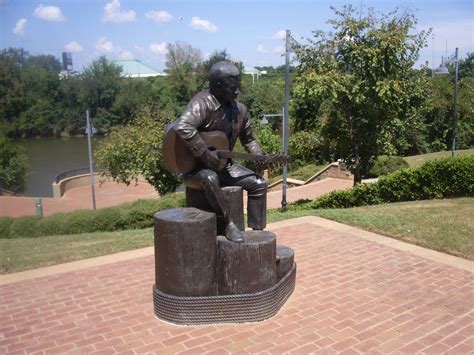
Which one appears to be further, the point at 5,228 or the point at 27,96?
the point at 27,96

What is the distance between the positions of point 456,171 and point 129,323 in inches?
343

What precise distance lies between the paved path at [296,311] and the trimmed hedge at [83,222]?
328cm

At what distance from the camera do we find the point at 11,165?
2302cm

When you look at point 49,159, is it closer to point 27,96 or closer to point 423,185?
point 27,96

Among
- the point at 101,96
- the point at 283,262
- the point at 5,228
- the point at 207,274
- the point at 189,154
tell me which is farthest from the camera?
the point at 101,96

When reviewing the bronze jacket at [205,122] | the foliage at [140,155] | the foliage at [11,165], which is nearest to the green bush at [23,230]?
the bronze jacket at [205,122]

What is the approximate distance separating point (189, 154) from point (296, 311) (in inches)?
82.1

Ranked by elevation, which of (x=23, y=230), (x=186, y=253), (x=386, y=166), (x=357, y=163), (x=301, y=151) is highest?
(x=186, y=253)

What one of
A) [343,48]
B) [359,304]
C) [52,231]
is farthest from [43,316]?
[343,48]

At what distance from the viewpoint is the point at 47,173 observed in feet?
115

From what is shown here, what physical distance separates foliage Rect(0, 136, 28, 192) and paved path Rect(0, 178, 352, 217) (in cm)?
164

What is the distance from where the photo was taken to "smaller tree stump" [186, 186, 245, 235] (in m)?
5.30

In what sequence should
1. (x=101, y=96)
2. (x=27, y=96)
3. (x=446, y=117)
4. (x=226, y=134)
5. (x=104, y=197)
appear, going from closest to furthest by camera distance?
1. (x=226, y=134)
2. (x=104, y=197)
3. (x=446, y=117)
4. (x=27, y=96)
5. (x=101, y=96)

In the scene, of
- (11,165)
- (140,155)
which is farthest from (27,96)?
(140,155)
